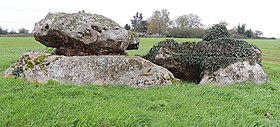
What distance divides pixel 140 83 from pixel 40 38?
16.8ft

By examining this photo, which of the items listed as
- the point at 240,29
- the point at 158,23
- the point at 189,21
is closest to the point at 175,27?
the point at 158,23

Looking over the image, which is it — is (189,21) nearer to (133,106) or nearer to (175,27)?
(175,27)

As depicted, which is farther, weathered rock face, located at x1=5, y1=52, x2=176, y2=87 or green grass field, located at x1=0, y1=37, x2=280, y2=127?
weathered rock face, located at x1=5, y1=52, x2=176, y2=87

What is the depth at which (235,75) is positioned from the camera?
11.2 meters

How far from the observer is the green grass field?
19.3 feet

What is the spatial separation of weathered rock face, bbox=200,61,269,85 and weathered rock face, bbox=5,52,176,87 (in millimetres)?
1495

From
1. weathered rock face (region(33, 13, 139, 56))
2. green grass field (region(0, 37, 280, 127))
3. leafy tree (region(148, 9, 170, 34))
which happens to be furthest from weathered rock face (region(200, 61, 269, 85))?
leafy tree (region(148, 9, 170, 34))

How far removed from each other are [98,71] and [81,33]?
2.11m

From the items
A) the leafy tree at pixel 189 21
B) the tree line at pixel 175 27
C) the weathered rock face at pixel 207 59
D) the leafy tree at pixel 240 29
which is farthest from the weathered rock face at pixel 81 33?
the leafy tree at pixel 189 21

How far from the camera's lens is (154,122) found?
5.95 m

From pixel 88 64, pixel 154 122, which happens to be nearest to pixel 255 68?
pixel 88 64

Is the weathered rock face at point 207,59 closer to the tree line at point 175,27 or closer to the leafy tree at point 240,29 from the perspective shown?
the tree line at point 175,27

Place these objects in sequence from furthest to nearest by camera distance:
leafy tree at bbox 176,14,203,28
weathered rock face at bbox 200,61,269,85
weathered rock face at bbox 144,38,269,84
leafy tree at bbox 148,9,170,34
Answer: leafy tree at bbox 176,14,203,28, leafy tree at bbox 148,9,170,34, weathered rock face at bbox 144,38,269,84, weathered rock face at bbox 200,61,269,85

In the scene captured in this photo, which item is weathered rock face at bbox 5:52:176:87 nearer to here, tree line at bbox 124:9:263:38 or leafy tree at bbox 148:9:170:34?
tree line at bbox 124:9:263:38
